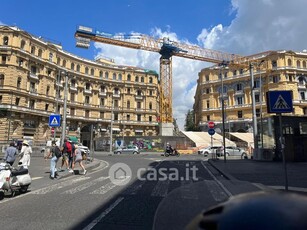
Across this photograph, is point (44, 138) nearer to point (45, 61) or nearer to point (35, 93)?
point (35, 93)

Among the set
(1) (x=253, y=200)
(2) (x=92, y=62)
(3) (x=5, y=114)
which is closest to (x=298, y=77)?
(2) (x=92, y=62)

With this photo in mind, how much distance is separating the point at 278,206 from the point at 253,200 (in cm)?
16

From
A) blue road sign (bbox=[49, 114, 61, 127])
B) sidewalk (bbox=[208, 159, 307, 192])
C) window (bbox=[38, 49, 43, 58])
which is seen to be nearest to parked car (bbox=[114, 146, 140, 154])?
window (bbox=[38, 49, 43, 58])

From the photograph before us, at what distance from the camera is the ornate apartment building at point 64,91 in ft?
158

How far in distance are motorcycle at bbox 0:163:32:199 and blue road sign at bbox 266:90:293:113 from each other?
25.5 ft

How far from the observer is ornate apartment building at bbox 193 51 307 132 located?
62.7m

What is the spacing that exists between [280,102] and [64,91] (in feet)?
114

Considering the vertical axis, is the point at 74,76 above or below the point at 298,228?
above

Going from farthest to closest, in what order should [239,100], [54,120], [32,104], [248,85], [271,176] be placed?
[239,100] → [248,85] → [32,104] → [54,120] → [271,176]

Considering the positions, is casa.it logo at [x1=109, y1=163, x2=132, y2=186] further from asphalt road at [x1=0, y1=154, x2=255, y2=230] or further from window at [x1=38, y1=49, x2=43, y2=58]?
window at [x1=38, y1=49, x2=43, y2=58]

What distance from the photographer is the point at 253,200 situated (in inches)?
65.6

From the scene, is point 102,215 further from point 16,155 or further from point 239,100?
point 239,100


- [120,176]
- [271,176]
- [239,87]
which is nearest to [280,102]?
[271,176]

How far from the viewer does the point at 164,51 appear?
213 feet
